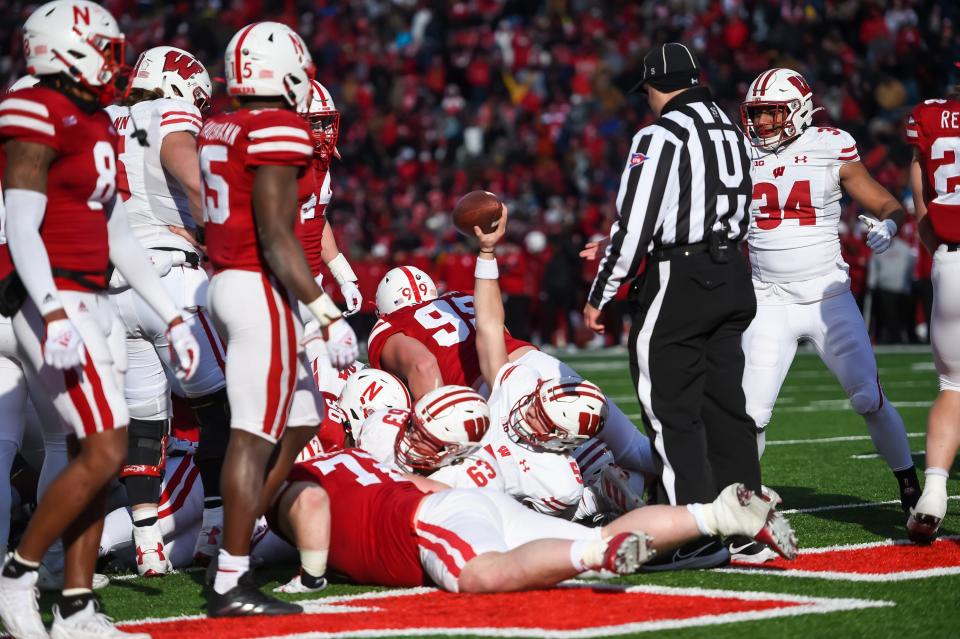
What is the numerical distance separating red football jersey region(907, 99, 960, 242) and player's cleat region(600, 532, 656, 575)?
203 centimetres

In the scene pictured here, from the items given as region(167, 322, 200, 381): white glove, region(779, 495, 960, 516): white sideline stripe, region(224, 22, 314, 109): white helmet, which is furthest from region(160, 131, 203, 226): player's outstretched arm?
region(779, 495, 960, 516): white sideline stripe

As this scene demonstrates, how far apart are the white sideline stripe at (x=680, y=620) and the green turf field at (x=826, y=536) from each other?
0.17ft

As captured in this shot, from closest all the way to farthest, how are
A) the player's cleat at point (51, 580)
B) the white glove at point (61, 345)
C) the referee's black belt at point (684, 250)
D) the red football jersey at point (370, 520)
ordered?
the white glove at point (61, 345)
the red football jersey at point (370, 520)
the referee's black belt at point (684, 250)
the player's cleat at point (51, 580)

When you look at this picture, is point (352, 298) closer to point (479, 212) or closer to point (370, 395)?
point (370, 395)

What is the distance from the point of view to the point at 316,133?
6398 mm

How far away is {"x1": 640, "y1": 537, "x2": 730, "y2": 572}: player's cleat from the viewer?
4652 mm

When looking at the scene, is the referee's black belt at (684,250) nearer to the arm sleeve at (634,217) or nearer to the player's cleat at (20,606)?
the arm sleeve at (634,217)

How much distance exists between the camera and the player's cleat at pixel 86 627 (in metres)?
3.79

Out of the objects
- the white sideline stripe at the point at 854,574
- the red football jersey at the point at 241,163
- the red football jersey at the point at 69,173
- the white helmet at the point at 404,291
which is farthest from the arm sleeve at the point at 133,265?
the white helmet at the point at 404,291

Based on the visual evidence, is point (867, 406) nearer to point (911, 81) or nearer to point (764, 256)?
point (764, 256)

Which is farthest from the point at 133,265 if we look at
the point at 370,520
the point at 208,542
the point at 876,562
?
the point at 876,562

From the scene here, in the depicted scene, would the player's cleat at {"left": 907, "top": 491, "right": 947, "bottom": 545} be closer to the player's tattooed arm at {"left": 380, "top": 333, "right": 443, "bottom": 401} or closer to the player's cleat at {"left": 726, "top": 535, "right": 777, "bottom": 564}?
the player's cleat at {"left": 726, "top": 535, "right": 777, "bottom": 564}

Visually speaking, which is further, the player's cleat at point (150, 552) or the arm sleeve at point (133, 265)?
the player's cleat at point (150, 552)

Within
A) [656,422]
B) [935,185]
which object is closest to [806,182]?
[935,185]
